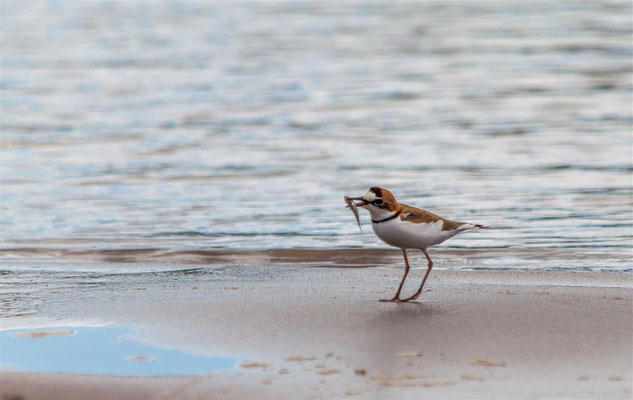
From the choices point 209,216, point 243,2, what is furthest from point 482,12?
point 209,216

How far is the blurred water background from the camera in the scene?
10.5 m

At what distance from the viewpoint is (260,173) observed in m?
13.2

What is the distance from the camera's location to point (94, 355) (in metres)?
5.59

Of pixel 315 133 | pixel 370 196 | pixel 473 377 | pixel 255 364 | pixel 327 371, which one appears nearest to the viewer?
pixel 473 377

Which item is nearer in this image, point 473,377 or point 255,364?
point 473,377

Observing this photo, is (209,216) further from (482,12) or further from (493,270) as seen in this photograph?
(482,12)

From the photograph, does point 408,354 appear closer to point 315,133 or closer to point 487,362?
point 487,362

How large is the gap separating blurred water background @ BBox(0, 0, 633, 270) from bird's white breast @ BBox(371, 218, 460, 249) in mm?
2002

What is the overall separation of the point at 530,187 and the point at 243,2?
31.6 metres

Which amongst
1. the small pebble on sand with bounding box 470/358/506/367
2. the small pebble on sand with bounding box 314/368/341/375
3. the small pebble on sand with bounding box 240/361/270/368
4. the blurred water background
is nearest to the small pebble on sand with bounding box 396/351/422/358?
the small pebble on sand with bounding box 470/358/506/367

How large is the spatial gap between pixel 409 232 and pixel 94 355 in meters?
2.23

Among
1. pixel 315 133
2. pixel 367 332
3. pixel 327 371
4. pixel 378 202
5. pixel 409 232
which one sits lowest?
pixel 315 133

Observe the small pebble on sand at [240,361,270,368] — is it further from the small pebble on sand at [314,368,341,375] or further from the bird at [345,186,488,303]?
the bird at [345,186,488,303]

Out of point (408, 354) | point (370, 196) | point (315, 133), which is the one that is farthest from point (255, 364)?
point (315, 133)
